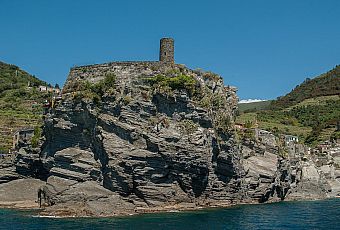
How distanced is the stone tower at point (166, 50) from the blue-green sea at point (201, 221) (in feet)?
70.7

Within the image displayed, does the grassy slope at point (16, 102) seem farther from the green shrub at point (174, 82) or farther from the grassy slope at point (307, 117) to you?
the grassy slope at point (307, 117)

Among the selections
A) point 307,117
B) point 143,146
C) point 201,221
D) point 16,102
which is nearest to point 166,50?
point 143,146

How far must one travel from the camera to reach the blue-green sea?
45.5 meters

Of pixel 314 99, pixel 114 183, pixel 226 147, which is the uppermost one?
pixel 314 99

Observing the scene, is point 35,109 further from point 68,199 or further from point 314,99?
point 314,99

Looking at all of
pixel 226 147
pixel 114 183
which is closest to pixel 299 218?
pixel 226 147

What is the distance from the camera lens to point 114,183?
187 ft

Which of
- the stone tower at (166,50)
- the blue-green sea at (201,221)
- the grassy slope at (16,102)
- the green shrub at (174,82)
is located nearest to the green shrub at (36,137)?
the grassy slope at (16,102)

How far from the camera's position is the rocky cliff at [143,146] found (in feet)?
187

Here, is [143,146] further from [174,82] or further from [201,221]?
[201,221]

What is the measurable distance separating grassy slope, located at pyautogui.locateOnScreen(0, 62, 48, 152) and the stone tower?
38.0m

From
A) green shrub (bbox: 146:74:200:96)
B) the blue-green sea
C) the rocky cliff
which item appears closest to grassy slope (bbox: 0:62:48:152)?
the rocky cliff

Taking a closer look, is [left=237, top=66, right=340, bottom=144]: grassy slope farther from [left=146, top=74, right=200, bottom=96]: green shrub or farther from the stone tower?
[left=146, top=74, right=200, bottom=96]: green shrub

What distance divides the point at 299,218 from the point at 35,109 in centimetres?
8216
